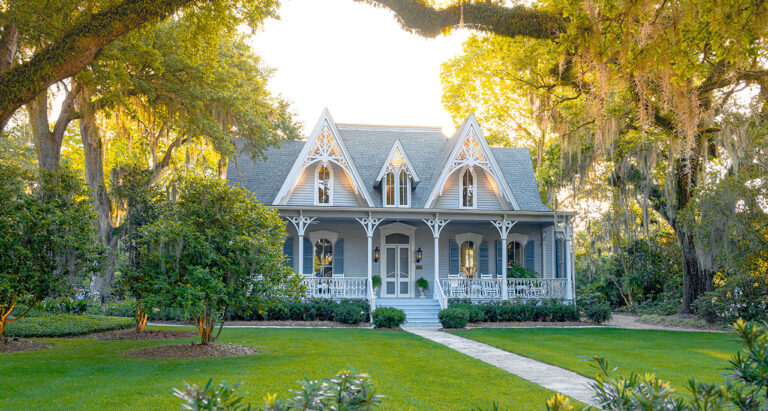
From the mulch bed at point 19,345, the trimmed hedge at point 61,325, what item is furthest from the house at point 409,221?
the mulch bed at point 19,345

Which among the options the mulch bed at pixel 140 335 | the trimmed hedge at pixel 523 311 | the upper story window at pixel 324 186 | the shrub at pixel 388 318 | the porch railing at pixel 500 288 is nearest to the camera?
the mulch bed at pixel 140 335

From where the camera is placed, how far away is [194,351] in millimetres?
10969

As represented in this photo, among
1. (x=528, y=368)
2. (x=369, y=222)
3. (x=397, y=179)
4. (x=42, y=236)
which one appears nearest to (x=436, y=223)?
(x=397, y=179)

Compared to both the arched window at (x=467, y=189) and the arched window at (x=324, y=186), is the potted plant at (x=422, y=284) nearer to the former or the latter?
the arched window at (x=467, y=189)

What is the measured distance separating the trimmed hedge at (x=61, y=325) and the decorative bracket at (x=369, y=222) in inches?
307

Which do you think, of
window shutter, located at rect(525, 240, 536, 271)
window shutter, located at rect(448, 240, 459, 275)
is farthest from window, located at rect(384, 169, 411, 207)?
window shutter, located at rect(525, 240, 536, 271)

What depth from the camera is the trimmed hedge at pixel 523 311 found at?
1942cm

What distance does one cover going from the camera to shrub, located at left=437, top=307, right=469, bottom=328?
1730 centimetres

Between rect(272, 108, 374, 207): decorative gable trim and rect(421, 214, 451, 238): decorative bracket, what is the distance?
2.22 m

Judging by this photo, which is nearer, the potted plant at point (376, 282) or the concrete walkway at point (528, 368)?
the concrete walkway at point (528, 368)

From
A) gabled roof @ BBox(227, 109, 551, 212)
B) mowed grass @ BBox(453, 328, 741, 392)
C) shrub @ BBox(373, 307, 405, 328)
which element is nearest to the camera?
mowed grass @ BBox(453, 328, 741, 392)

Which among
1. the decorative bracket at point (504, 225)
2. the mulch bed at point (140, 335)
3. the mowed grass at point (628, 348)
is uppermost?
the decorative bracket at point (504, 225)

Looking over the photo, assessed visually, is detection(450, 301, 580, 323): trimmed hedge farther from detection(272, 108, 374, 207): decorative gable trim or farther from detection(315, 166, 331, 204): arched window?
detection(315, 166, 331, 204): arched window

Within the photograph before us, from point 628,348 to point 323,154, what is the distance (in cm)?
1199
